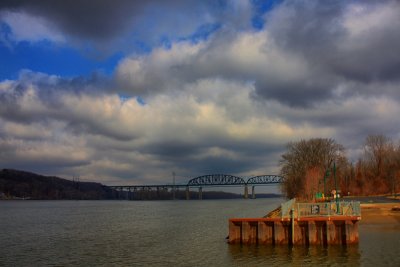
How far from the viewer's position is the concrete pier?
3650 cm

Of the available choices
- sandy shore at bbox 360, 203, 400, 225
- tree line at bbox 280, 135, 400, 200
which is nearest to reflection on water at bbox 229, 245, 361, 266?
sandy shore at bbox 360, 203, 400, 225

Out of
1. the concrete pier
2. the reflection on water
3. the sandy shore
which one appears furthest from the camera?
the sandy shore

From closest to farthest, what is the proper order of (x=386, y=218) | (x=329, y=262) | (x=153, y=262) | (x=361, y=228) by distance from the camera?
(x=329, y=262) → (x=153, y=262) → (x=361, y=228) → (x=386, y=218)

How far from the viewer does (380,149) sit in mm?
147000

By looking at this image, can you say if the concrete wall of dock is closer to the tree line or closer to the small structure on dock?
the small structure on dock

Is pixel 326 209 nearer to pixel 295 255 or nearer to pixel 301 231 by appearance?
pixel 301 231

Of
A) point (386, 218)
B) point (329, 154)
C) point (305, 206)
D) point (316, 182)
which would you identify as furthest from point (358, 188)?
point (305, 206)

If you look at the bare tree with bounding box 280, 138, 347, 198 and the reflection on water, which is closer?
the reflection on water

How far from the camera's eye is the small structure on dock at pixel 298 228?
3656cm

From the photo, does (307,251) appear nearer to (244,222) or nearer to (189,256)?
(244,222)

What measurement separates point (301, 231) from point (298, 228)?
36 cm

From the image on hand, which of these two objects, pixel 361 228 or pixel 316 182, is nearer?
pixel 361 228

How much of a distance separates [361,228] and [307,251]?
15.7 metres

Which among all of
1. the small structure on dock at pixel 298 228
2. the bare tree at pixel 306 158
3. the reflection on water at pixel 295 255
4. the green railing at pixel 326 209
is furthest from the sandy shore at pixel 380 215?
the bare tree at pixel 306 158
